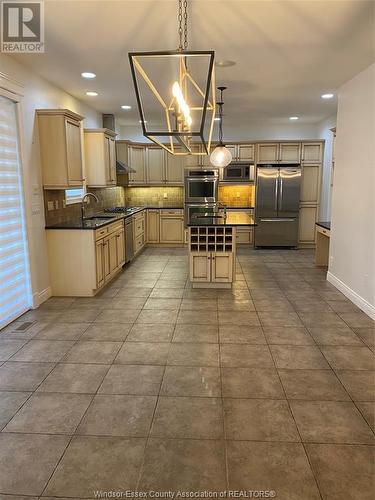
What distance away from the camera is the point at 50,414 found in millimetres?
2363

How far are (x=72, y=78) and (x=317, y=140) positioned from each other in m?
5.28

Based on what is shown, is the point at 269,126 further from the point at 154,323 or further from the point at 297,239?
the point at 154,323

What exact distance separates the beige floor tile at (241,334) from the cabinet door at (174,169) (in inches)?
199

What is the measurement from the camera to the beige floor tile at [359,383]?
8.40 feet

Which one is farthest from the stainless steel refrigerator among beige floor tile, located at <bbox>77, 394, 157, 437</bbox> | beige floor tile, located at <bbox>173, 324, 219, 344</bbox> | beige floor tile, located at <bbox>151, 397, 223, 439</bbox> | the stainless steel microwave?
beige floor tile, located at <bbox>77, 394, 157, 437</bbox>

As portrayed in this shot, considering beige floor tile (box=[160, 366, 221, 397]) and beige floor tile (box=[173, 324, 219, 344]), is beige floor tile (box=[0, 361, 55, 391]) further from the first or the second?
beige floor tile (box=[173, 324, 219, 344])

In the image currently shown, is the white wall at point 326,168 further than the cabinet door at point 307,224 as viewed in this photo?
No

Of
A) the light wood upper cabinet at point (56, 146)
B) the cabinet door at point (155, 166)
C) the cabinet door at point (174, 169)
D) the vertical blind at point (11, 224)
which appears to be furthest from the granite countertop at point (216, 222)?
the cabinet door at point (155, 166)

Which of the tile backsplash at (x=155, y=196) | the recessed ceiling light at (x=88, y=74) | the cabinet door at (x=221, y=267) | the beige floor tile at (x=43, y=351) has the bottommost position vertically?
the beige floor tile at (x=43, y=351)

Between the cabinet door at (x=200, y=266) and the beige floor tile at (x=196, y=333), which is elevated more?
the cabinet door at (x=200, y=266)

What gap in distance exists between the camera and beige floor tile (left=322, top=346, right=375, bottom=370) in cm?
297

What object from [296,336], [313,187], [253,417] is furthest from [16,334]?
[313,187]

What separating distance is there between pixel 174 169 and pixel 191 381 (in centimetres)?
616

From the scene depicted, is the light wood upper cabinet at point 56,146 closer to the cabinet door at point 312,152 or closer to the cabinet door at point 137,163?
the cabinet door at point 137,163
